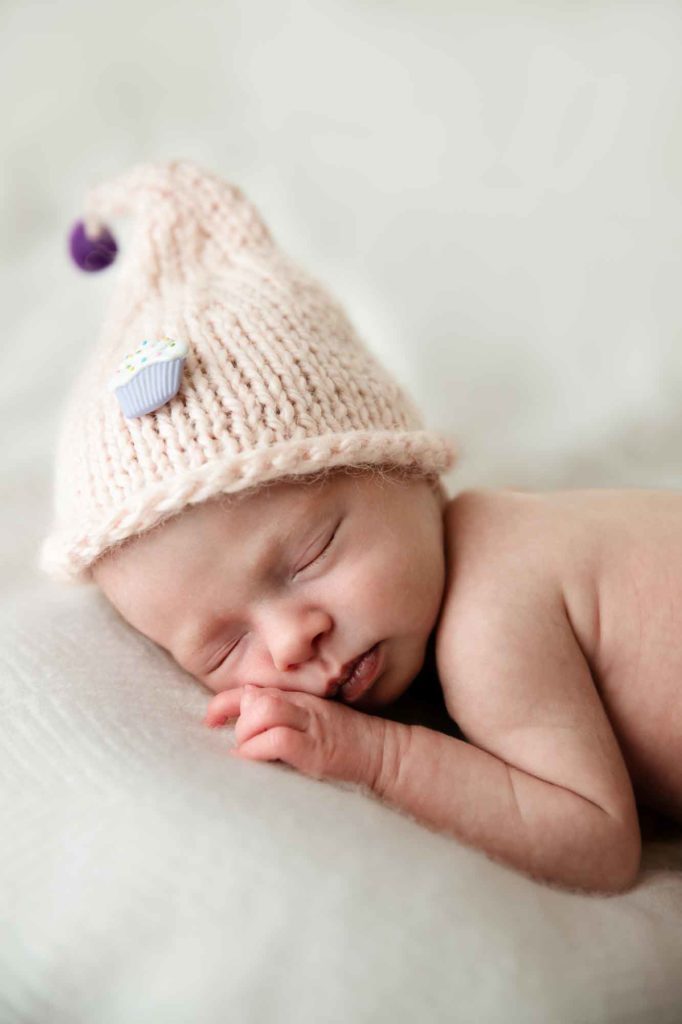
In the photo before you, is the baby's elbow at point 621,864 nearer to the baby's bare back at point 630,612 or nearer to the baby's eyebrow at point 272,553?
the baby's bare back at point 630,612

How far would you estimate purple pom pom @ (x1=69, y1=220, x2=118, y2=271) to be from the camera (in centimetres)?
141

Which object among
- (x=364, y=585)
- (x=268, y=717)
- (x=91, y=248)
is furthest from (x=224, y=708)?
(x=91, y=248)

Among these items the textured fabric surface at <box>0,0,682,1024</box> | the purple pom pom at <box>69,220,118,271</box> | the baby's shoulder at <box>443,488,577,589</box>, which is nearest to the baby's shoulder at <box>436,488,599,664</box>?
the baby's shoulder at <box>443,488,577,589</box>

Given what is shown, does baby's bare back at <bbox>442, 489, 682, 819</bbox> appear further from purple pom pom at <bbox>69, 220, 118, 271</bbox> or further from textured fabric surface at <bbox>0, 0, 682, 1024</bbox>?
purple pom pom at <bbox>69, 220, 118, 271</bbox>

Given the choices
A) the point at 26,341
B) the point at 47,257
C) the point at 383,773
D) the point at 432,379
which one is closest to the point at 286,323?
the point at 383,773

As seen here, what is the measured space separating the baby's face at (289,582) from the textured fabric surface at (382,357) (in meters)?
0.08

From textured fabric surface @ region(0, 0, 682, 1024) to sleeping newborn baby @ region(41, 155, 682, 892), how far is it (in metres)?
0.06

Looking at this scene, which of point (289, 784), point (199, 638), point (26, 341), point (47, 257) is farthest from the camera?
point (47, 257)

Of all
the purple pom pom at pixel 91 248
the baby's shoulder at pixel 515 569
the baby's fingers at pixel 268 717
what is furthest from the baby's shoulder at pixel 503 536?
the purple pom pom at pixel 91 248

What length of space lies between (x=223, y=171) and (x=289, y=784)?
1496mm

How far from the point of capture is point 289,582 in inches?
40.1

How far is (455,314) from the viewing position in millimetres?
1727

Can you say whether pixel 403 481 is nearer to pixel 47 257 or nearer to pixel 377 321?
pixel 377 321

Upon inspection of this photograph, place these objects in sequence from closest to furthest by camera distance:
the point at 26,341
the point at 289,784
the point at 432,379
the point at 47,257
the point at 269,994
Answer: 1. the point at 269,994
2. the point at 289,784
3. the point at 432,379
4. the point at 26,341
5. the point at 47,257
